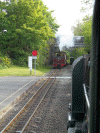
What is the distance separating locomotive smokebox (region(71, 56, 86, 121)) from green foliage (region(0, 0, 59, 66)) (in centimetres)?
2925

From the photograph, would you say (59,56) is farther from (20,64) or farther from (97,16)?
(97,16)

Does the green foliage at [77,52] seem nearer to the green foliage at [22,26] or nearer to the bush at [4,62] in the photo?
the green foliage at [22,26]

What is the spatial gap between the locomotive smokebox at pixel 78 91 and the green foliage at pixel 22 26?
29249 mm

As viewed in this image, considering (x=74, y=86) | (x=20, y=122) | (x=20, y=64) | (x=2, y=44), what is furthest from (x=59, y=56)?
(x=74, y=86)

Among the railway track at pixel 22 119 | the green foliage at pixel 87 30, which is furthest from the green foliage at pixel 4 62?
the railway track at pixel 22 119

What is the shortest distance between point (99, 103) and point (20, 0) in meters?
35.5

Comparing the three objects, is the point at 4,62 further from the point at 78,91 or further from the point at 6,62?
the point at 78,91

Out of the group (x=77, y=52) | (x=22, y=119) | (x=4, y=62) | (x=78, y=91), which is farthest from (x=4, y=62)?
(x=78, y=91)

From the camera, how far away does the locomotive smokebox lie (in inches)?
141

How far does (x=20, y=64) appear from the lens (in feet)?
120

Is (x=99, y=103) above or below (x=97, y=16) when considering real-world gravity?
below

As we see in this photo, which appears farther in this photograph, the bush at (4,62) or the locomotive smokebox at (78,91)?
the bush at (4,62)

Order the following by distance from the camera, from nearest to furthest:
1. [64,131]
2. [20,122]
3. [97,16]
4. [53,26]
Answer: [97,16]
[64,131]
[20,122]
[53,26]

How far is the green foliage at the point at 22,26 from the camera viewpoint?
32938mm
